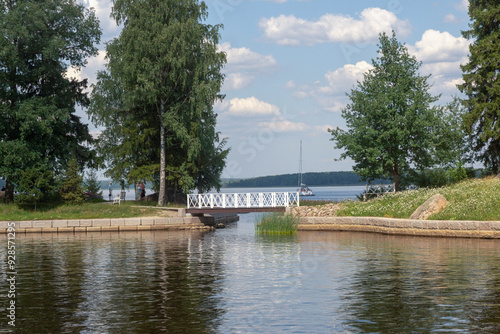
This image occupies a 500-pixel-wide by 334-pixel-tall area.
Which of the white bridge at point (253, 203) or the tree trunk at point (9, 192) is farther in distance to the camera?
the tree trunk at point (9, 192)

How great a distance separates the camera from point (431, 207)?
32.7 metres

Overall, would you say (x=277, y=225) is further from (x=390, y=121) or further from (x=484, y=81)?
(x=484, y=81)

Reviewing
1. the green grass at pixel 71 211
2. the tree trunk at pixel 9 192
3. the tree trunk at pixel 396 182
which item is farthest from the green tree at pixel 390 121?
the tree trunk at pixel 9 192

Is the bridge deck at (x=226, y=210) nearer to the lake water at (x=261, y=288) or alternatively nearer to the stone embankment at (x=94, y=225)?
the stone embankment at (x=94, y=225)

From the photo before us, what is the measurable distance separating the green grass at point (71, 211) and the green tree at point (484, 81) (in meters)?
25.0

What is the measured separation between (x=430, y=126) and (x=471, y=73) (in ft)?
19.1

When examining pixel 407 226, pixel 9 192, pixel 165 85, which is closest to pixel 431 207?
pixel 407 226

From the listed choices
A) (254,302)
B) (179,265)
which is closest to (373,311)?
(254,302)

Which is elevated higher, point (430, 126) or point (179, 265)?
point (430, 126)

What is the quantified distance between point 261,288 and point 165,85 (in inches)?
1289

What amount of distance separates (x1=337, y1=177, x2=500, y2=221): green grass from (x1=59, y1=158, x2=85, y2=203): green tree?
61.9 ft

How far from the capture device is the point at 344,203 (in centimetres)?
4084

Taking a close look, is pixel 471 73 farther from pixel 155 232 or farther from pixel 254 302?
pixel 254 302

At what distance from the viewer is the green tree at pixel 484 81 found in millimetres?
43531
